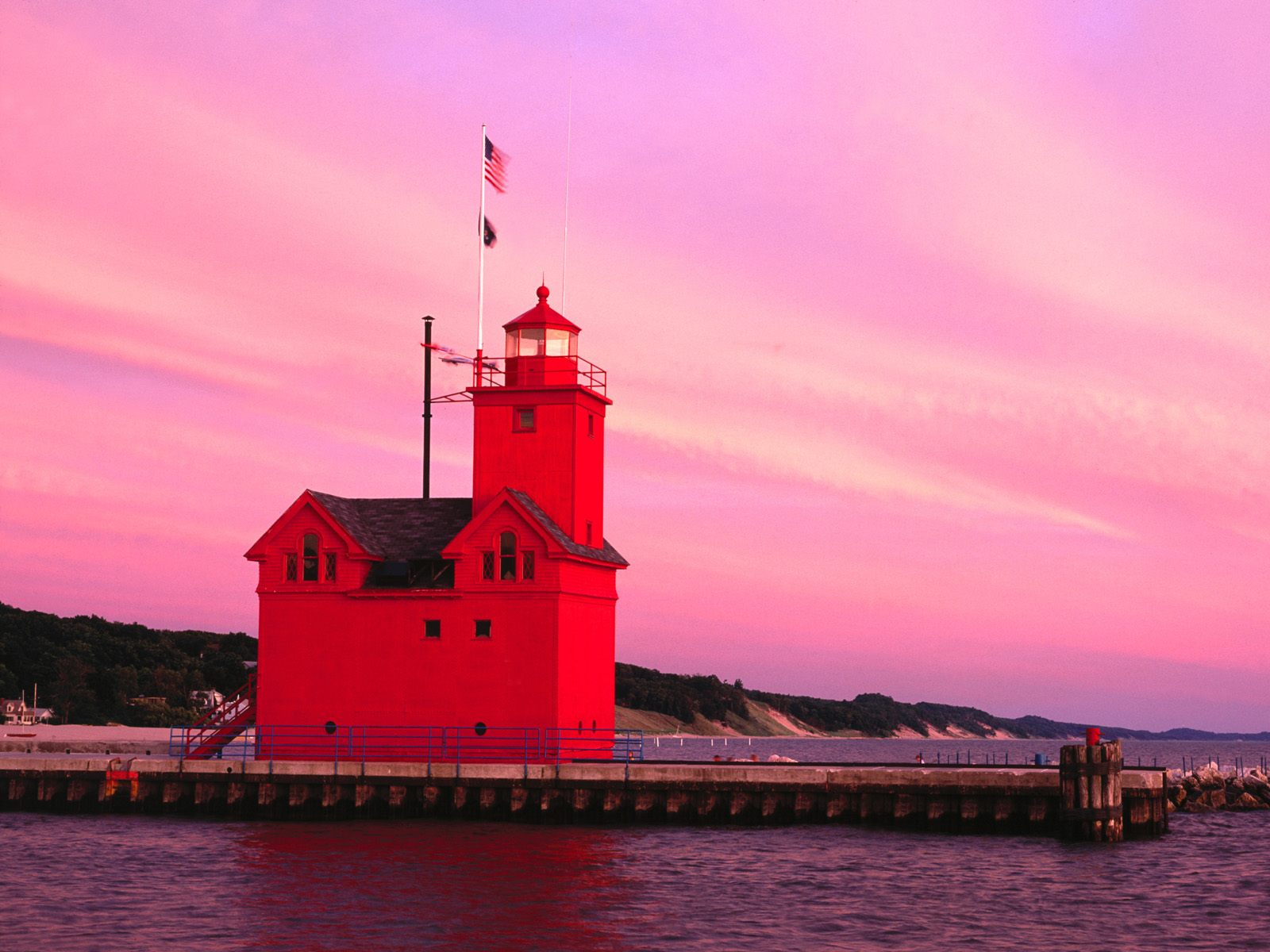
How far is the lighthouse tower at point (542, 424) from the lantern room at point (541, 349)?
0.09 ft

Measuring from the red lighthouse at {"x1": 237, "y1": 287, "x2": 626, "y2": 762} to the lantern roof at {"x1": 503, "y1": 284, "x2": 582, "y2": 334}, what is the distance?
6cm

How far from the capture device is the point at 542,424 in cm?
5072

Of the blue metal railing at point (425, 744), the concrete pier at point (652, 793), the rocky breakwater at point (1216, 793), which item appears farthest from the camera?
the rocky breakwater at point (1216, 793)

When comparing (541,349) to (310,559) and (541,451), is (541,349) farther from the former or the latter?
(310,559)

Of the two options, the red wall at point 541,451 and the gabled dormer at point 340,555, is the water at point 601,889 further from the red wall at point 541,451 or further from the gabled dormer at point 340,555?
the red wall at point 541,451

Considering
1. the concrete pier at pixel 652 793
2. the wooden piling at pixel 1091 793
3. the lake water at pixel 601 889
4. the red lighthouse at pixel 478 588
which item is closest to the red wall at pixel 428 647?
the red lighthouse at pixel 478 588

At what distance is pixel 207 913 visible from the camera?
32.6 m

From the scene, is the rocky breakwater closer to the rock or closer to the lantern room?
the rock

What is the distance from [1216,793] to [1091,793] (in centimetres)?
2312

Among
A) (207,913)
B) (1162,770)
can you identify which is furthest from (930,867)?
(207,913)

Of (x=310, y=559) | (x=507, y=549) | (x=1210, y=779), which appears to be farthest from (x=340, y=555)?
(x=1210, y=779)

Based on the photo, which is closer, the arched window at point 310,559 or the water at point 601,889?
the water at point 601,889

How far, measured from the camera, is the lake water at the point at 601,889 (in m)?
30.9

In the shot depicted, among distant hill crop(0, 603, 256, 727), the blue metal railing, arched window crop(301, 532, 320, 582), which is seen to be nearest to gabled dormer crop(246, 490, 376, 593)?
arched window crop(301, 532, 320, 582)
